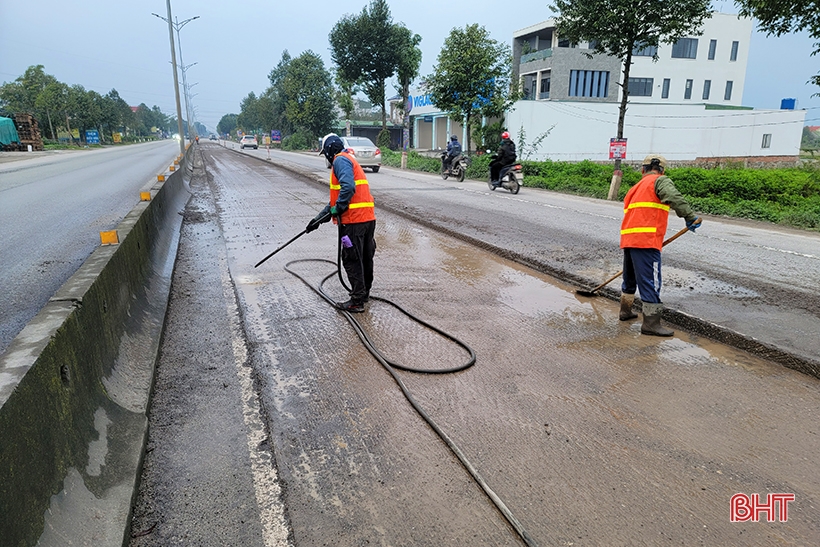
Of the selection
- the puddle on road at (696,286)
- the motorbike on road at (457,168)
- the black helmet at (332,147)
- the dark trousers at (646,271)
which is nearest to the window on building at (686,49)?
the motorbike on road at (457,168)

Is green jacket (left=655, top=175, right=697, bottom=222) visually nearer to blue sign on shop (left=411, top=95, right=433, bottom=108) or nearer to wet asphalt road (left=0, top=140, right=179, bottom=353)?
wet asphalt road (left=0, top=140, right=179, bottom=353)

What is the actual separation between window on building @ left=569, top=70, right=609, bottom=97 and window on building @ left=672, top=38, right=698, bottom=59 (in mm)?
8683

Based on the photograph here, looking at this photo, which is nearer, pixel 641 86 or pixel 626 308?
pixel 626 308

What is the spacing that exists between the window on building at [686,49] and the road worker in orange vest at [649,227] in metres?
46.7

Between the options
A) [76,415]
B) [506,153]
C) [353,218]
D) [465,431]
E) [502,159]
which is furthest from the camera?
[502,159]

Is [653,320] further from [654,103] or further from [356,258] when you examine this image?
[654,103]

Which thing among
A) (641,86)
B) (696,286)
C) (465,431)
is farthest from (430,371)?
(641,86)

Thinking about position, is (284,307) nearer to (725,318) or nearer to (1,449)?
(1,449)

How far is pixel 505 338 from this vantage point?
16.0ft

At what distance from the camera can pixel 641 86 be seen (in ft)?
143

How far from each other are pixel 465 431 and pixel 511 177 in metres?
14.6

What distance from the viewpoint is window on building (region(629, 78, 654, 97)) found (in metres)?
43.5

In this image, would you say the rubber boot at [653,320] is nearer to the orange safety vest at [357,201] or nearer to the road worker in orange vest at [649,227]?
the road worker in orange vest at [649,227]

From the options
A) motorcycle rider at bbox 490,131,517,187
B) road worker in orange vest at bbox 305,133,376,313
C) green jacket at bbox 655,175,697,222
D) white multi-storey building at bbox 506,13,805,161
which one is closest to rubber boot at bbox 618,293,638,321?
green jacket at bbox 655,175,697,222
